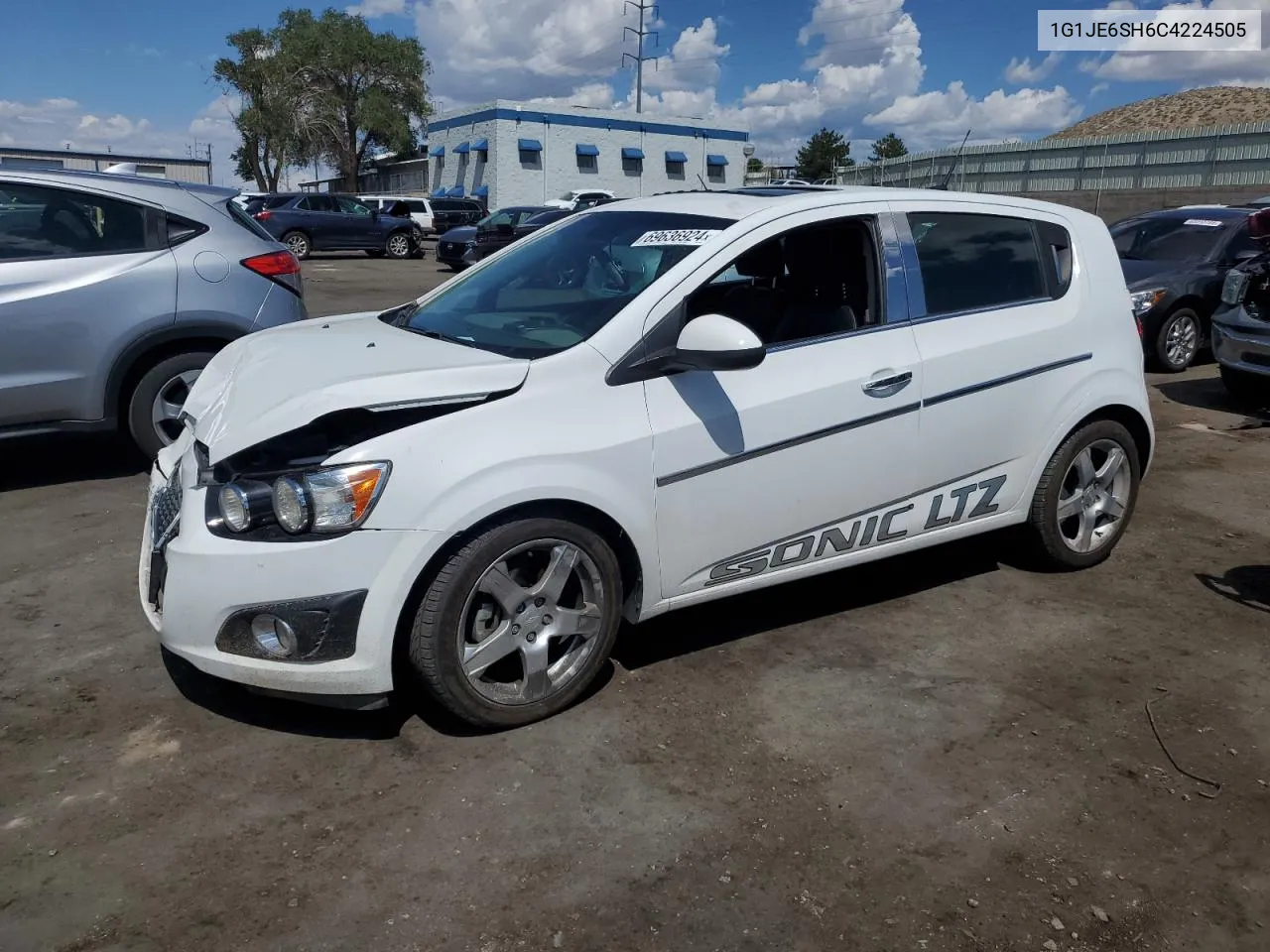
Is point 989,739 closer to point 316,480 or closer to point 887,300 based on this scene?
point 887,300

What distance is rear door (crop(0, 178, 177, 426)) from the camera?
5406 mm

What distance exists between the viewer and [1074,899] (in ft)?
8.55

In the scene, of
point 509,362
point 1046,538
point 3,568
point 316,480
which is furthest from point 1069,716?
point 3,568

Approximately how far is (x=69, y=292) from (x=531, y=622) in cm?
378

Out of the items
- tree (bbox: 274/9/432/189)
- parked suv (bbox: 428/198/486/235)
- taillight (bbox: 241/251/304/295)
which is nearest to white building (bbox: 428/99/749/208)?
tree (bbox: 274/9/432/189)

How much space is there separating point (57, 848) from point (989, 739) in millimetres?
2769

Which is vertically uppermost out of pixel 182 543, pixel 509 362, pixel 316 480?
pixel 509 362

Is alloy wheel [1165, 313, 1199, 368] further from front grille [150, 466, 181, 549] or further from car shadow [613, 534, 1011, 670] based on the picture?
front grille [150, 466, 181, 549]

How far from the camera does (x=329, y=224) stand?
26.2 metres

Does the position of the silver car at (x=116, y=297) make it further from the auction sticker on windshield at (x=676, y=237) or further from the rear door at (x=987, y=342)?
the rear door at (x=987, y=342)

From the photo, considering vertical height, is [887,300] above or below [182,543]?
above

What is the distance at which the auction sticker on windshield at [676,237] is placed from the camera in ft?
12.1

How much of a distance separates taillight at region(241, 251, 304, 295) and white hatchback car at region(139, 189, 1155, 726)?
6.82 feet

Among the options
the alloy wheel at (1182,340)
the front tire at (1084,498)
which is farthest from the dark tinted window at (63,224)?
the alloy wheel at (1182,340)
